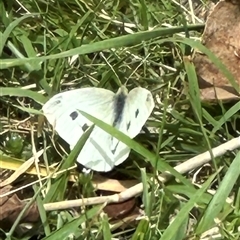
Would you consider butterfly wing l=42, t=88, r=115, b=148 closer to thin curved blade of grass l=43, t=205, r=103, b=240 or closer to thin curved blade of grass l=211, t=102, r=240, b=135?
thin curved blade of grass l=43, t=205, r=103, b=240

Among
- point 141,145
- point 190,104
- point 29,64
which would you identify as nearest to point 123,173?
point 141,145

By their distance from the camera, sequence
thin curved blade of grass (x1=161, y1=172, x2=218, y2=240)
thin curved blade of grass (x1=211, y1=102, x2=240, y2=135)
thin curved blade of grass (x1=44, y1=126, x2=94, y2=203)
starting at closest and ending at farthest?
thin curved blade of grass (x1=161, y1=172, x2=218, y2=240), thin curved blade of grass (x1=44, y1=126, x2=94, y2=203), thin curved blade of grass (x1=211, y1=102, x2=240, y2=135)

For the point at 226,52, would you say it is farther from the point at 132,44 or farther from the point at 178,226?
the point at 178,226

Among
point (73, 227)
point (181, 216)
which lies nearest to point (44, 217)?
point (73, 227)

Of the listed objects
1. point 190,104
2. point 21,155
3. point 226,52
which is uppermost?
point 226,52

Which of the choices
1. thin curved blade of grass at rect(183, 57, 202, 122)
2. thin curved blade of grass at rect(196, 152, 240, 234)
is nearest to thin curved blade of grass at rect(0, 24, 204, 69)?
thin curved blade of grass at rect(183, 57, 202, 122)

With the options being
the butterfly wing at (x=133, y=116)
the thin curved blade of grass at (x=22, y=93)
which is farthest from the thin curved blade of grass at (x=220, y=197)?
the thin curved blade of grass at (x=22, y=93)
